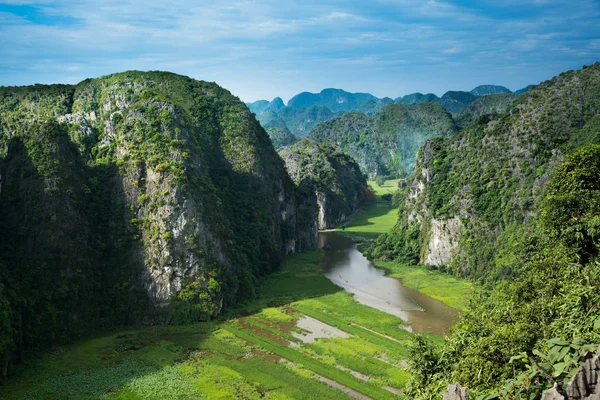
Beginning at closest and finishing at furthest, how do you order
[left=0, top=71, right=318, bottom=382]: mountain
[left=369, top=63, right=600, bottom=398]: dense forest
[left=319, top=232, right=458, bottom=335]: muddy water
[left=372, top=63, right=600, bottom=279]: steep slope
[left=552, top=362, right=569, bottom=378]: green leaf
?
1. [left=552, top=362, right=569, bottom=378]: green leaf
2. [left=369, top=63, right=600, bottom=398]: dense forest
3. [left=0, top=71, right=318, bottom=382]: mountain
4. [left=319, top=232, right=458, bottom=335]: muddy water
5. [left=372, top=63, right=600, bottom=279]: steep slope

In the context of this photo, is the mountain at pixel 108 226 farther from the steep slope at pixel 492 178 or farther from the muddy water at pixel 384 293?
the steep slope at pixel 492 178

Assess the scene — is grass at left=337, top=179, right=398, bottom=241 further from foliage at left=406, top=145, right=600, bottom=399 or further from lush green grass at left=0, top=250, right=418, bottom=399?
foliage at left=406, top=145, right=600, bottom=399

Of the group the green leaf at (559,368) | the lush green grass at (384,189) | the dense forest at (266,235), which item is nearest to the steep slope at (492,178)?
the dense forest at (266,235)

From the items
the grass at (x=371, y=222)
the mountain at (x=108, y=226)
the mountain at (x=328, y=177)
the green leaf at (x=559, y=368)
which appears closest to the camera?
the green leaf at (x=559, y=368)

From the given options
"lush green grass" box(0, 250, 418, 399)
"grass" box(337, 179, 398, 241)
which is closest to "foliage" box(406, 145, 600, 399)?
"lush green grass" box(0, 250, 418, 399)

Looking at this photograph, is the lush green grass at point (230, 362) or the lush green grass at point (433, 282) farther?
the lush green grass at point (433, 282)

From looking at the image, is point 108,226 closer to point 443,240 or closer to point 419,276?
point 419,276

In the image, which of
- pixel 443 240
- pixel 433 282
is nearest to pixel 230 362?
pixel 433 282

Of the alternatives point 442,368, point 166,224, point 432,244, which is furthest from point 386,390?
point 432,244
